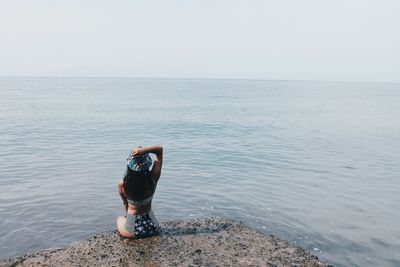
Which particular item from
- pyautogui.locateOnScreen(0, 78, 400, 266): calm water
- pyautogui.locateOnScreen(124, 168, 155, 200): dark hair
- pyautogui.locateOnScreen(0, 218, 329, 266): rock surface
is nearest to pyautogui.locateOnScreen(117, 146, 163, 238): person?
pyautogui.locateOnScreen(124, 168, 155, 200): dark hair

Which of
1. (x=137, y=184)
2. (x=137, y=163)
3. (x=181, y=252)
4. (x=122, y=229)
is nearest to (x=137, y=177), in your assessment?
(x=137, y=184)

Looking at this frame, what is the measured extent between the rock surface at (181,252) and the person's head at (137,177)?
103cm

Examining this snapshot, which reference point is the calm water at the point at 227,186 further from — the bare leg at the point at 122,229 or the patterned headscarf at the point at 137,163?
the patterned headscarf at the point at 137,163

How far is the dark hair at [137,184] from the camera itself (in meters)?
8.95

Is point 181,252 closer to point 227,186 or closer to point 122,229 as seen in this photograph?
point 122,229

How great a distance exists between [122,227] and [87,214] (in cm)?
336

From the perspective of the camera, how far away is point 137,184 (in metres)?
8.99

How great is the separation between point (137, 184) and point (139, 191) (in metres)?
0.16

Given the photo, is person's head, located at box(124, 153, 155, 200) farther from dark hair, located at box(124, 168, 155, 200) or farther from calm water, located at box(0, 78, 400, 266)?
calm water, located at box(0, 78, 400, 266)

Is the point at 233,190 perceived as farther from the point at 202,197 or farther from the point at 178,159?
the point at 178,159

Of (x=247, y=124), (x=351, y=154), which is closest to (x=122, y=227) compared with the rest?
(x=351, y=154)

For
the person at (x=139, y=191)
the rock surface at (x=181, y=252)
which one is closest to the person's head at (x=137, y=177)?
the person at (x=139, y=191)

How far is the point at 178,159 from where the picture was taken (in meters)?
22.0

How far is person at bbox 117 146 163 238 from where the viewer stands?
29.4 ft
